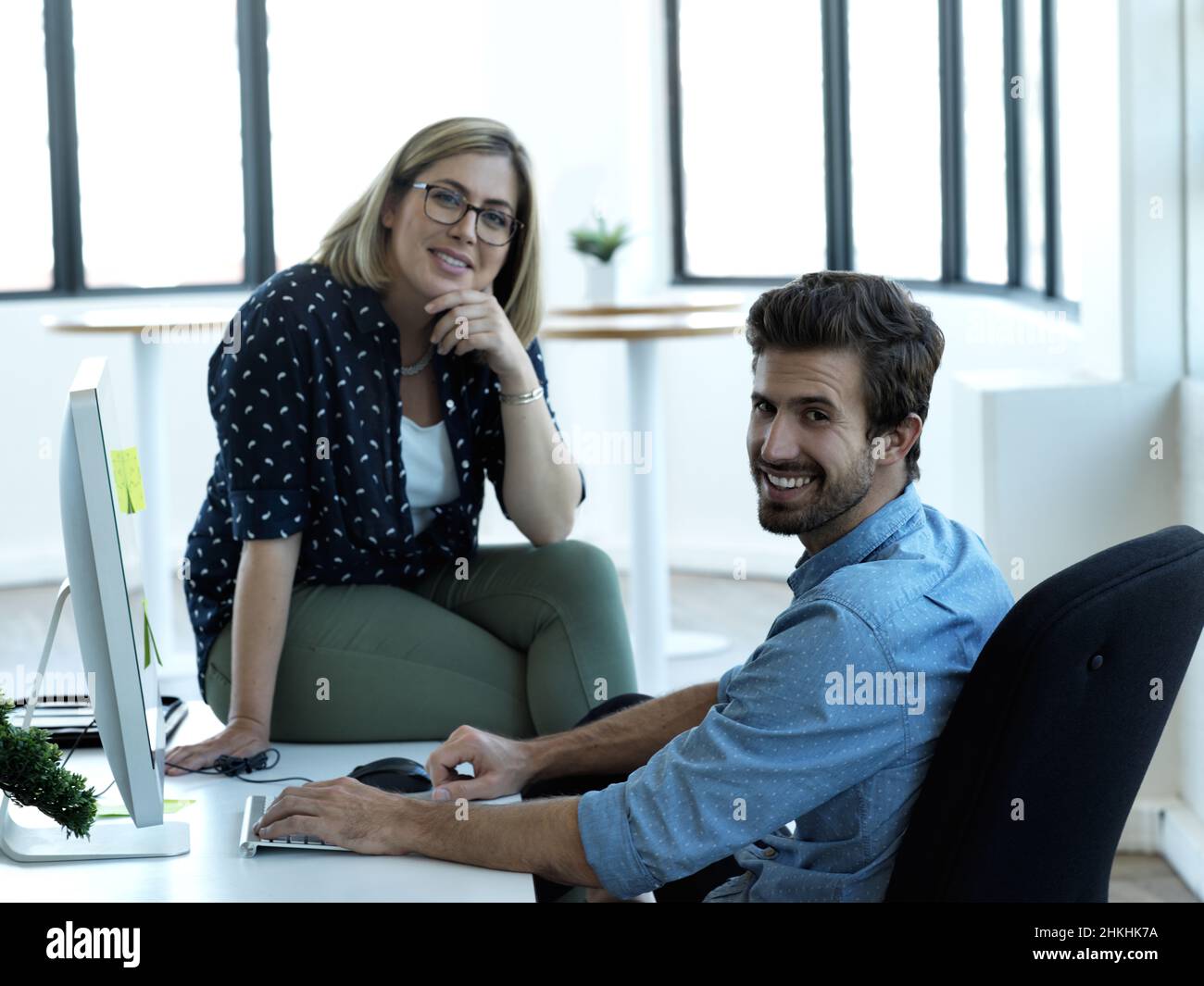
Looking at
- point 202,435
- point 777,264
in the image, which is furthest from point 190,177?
point 777,264

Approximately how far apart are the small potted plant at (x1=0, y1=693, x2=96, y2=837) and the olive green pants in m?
0.59

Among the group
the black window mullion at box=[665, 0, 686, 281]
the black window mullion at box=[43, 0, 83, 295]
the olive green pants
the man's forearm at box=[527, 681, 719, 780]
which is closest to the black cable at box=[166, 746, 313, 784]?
the olive green pants

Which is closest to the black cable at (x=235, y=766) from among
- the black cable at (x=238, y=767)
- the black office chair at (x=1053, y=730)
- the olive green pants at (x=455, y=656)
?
the black cable at (x=238, y=767)

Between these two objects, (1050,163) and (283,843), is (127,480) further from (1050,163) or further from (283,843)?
(1050,163)

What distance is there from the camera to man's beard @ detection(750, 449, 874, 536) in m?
1.36

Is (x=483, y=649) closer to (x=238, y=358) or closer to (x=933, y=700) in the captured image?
(x=238, y=358)

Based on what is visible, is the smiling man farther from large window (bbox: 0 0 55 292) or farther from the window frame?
large window (bbox: 0 0 55 292)

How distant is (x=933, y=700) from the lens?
1.25 m

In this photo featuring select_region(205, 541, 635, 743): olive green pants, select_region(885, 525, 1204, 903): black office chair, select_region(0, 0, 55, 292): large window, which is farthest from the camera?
select_region(0, 0, 55, 292): large window

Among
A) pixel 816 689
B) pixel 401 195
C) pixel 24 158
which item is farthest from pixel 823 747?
pixel 24 158

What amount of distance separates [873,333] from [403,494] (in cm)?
84

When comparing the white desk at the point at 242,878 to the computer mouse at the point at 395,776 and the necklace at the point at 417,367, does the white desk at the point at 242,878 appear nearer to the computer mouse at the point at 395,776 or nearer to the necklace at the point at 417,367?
the computer mouse at the point at 395,776

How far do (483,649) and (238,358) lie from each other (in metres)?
0.49
